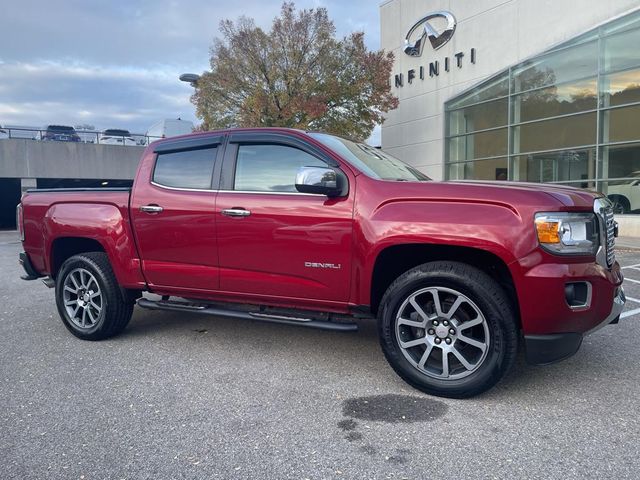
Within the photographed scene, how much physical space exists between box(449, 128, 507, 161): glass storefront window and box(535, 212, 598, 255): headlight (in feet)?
52.2

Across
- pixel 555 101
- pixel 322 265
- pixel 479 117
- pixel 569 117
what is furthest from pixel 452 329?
pixel 479 117

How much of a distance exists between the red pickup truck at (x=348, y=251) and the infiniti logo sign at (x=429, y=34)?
1702 cm

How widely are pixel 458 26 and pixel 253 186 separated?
58.8 ft

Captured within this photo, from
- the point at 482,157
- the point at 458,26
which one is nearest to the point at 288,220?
the point at 482,157

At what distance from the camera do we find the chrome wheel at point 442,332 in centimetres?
343

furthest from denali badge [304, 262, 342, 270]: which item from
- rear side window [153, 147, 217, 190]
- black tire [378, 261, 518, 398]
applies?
rear side window [153, 147, 217, 190]

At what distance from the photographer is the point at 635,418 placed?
3125 mm

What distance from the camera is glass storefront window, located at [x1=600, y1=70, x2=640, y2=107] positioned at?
1404cm

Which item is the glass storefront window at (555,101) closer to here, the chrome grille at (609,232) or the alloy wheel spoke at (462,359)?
the chrome grille at (609,232)

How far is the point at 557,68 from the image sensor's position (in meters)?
16.0

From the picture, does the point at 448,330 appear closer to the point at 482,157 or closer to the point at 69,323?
the point at 69,323

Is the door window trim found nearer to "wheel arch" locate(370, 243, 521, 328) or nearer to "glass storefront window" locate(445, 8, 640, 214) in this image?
"wheel arch" locate(370, 243, 521, 328)

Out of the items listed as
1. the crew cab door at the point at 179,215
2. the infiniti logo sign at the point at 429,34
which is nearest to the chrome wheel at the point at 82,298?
the crew cab door at the point at 179,215

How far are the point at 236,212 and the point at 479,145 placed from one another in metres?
16.8
